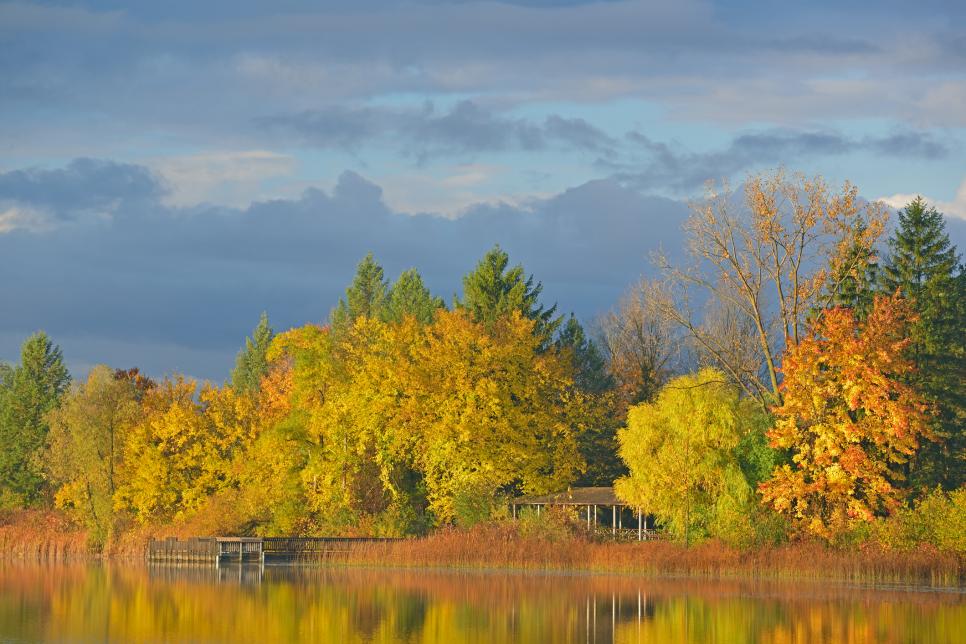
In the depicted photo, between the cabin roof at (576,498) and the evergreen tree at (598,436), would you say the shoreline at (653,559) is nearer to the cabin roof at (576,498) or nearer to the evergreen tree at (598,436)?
the cabin roof at (576,498)

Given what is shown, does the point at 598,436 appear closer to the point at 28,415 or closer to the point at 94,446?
the point at 94,446

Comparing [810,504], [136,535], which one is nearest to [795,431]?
[810,504]

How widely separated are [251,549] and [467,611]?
110 feet

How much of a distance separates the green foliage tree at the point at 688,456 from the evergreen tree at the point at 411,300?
3328 cm

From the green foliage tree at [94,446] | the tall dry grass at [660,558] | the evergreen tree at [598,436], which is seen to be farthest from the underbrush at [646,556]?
the green foliage tree at [94,446]

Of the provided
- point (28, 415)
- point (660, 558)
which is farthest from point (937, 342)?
point (28, 415)

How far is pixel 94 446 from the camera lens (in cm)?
9088

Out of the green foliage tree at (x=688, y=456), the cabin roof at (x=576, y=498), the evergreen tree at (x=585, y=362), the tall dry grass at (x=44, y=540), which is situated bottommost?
the tall dry grass at (x=44, y=540)

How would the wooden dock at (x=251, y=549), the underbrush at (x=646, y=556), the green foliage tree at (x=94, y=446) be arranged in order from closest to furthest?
the underbrush at (x=646, y=556) < the wooden dock at (x=251, y=549) < the green foliage tree at (x=94, y=446)

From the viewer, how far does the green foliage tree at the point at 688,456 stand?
64.2m

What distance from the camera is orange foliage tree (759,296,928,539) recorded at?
58.1 m

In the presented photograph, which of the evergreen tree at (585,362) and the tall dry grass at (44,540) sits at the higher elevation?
the evergreen tree at (585,362)

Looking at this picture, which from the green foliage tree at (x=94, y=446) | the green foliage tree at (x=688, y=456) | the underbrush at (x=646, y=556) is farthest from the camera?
the green foliage tree at (x=94, y=446)

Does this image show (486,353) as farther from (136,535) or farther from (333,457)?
(136,535)
